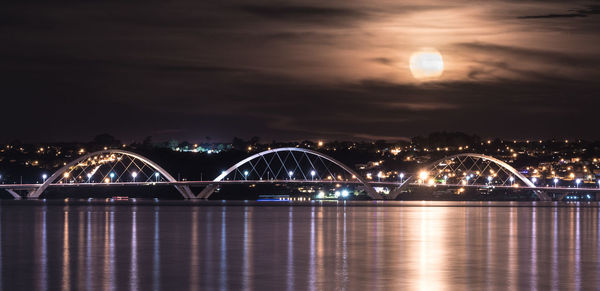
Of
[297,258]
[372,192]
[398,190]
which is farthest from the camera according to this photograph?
[372,192]

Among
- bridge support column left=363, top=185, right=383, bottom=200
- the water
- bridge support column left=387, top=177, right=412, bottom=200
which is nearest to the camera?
the water

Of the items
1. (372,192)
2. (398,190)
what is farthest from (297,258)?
(372,192)

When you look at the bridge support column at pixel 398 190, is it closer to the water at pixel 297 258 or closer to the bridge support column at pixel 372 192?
the bridge support column at pixel 372 192

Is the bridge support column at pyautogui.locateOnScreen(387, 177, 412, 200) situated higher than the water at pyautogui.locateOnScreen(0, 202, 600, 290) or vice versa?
the bridge support column at pyautogui.locateOnScreen(387, 177, 412, 200)

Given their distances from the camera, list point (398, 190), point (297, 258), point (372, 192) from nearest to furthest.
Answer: point (297, 258)
point (398, 190)
point (372, 192)

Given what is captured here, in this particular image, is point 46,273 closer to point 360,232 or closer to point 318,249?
point 318,249

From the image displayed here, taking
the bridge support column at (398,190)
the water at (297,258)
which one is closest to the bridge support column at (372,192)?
the bridge support column at (398,190)

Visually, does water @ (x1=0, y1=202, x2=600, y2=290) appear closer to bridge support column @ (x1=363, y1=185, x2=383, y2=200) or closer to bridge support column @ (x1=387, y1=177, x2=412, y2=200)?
bridge support column @ (x1=387, y1=177, x2=412, y2=200)

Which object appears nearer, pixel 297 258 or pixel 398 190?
pixel 297 258

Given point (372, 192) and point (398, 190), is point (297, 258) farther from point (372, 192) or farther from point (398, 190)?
point (372, 192)

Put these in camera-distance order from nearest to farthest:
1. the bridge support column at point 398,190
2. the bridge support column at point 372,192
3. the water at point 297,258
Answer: the water at point 297,258
the bridge support column at point 398,190
the bridge support column at point 372,192

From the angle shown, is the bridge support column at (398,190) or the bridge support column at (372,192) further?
the bridge support column at (372,192)

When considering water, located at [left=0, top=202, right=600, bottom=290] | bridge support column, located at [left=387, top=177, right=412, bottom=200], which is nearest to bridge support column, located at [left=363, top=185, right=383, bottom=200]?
bridge support column, located at [left=387, top=177, right=412, bottom=200]

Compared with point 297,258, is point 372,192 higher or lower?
higher
